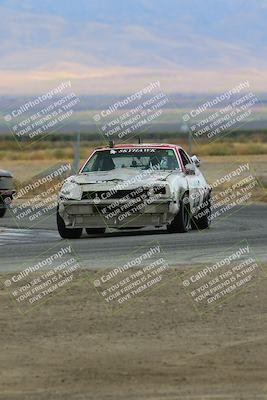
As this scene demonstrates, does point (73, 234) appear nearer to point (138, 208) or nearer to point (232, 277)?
point (138, 208)

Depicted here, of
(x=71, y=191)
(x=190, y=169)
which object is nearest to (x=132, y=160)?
(x=190, y=169)

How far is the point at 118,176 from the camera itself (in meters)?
20.5

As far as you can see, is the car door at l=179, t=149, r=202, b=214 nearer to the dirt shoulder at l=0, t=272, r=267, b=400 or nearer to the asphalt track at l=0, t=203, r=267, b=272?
the asphalt track at l=0, t=203, r=267, b=272

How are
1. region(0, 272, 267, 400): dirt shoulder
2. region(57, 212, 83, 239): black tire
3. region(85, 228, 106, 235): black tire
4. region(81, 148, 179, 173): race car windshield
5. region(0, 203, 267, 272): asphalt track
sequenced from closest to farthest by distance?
region(0, 272, 267, 400): dirt shoulder → region(0, 203, 267, 272): asphalt track → region(57, 212, 83, 239): black tire → region(81, 148, 179, 173): race car windshield → region(85, 228, 106, 235): black tire

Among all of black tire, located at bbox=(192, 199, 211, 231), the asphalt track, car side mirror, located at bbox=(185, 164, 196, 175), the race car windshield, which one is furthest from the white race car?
black tire, located at bbox=(192, 199, 211, 231)

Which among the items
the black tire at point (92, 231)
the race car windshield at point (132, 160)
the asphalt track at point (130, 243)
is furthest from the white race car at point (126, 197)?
the black tire at point (92, 231)

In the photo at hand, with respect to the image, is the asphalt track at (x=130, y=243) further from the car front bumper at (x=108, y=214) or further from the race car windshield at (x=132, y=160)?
the race car windshield at (x=132, y=160)

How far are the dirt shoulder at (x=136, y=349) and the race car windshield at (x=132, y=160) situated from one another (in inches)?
307

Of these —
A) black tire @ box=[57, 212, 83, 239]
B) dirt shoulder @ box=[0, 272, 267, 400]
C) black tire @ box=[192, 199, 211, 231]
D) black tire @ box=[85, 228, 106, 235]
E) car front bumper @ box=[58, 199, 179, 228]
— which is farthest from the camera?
black tire @ box=[192, 199, 211, 231]

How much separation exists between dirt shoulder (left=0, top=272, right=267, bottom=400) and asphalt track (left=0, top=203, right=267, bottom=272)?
293 cm

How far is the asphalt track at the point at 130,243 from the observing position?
1664 cm

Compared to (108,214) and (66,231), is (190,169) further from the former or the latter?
(66,231)

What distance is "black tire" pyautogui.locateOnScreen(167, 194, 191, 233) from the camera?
818 inches

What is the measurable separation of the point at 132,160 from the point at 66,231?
1.78 m
